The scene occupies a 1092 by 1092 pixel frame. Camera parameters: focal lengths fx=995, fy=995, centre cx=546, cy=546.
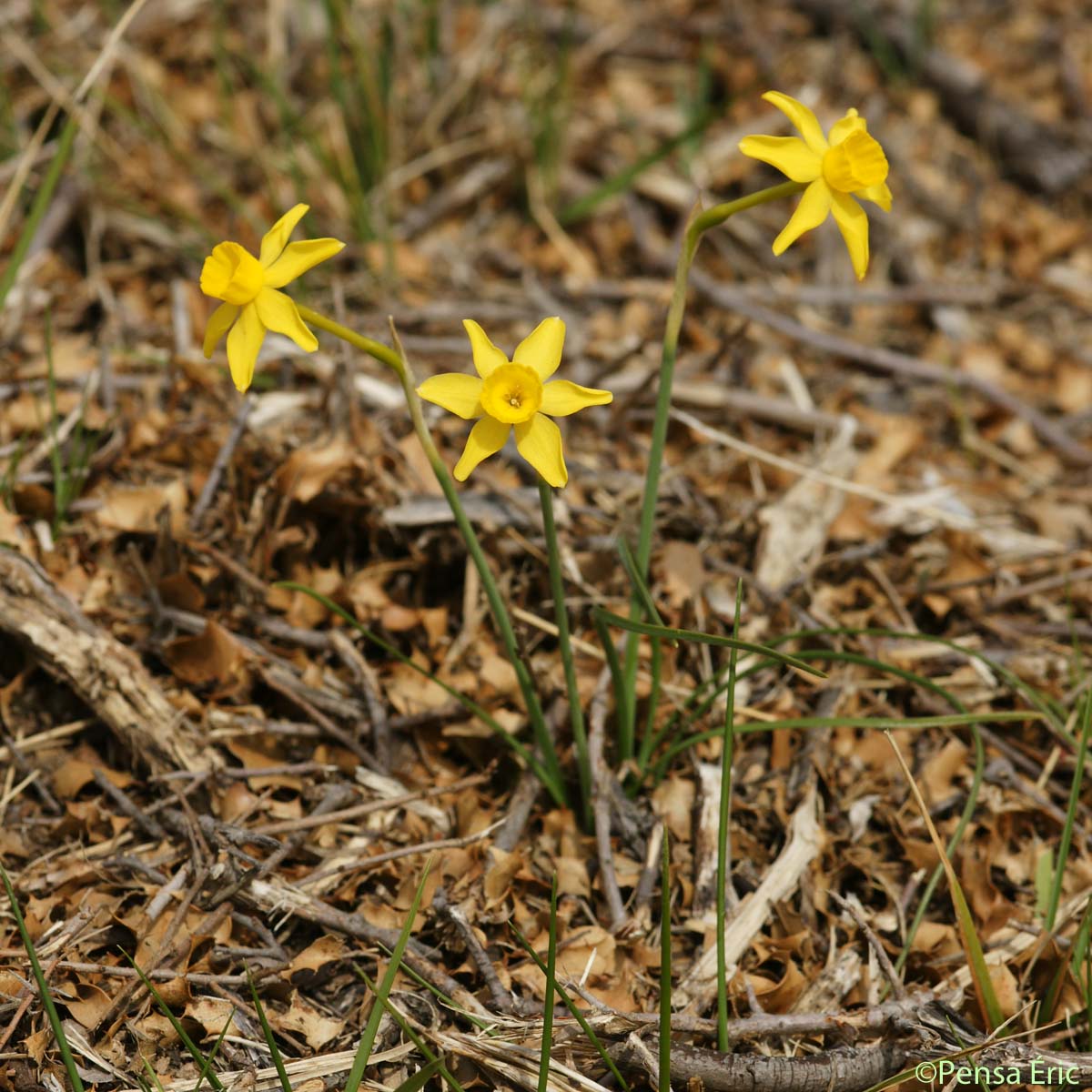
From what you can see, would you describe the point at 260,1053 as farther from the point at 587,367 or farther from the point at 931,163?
the point at 931,163

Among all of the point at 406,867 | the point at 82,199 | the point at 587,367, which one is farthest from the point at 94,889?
the point at 82,199

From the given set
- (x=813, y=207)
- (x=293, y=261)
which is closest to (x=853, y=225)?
(x=813, y=207)

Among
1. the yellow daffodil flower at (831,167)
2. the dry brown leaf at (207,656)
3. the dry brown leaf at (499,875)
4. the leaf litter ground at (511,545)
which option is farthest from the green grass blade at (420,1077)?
the yellow daffodil flower at (831,167)

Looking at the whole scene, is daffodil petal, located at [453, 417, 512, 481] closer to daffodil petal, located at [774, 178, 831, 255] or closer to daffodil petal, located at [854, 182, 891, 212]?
daffodil petal, located at [774, 178, 831, 255]

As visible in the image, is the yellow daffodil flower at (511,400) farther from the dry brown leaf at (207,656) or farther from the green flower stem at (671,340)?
the dry brown leaf at (207,656)

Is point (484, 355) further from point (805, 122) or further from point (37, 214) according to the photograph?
point (37, 214)

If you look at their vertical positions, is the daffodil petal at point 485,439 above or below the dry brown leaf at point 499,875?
above
